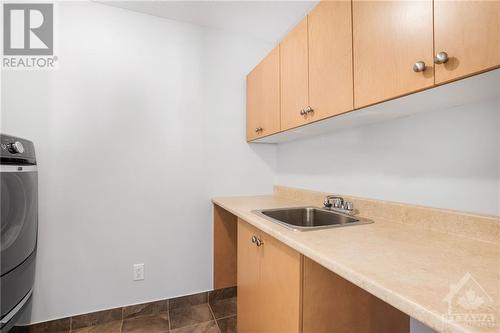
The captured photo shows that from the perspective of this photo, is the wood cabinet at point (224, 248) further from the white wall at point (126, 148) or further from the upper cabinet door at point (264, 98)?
the upper cabinet door at point (264, 98)

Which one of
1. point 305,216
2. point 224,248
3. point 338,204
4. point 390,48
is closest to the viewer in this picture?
point 390,48

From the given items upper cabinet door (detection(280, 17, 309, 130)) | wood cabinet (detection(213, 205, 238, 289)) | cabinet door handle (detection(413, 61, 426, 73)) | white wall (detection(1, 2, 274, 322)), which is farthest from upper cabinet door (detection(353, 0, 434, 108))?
wood cabinet (detection(213, 205, 238, 289))

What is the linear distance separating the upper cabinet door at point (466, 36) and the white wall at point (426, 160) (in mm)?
372

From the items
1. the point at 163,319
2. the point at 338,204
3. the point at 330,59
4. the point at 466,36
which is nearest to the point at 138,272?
the point at 163,319

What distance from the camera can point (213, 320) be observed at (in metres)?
1.69

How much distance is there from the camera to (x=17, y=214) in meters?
1.23

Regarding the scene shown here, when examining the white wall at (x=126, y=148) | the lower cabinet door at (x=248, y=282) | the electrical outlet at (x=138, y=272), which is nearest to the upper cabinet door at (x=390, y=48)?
the lower cabinet door at (x=248, y=282)

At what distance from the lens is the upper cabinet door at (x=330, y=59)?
39.0 inches

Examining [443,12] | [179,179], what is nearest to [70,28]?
[179,179]

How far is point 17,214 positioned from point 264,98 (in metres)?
1.60

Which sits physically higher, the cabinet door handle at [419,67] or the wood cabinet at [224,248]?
the cabinet door handle at [419,67]

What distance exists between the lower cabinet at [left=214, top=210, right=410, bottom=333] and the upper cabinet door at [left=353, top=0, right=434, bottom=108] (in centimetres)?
69

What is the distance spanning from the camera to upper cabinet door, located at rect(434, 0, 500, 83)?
0.58 m

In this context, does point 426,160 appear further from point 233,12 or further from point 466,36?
point 233,12
